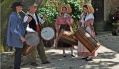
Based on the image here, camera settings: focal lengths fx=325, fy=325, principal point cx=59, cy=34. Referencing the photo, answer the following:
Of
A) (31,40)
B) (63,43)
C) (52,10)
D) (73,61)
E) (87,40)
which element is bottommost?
(73,61)

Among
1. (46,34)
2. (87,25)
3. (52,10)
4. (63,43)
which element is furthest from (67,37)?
(52,10)

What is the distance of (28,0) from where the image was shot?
29.7 feet

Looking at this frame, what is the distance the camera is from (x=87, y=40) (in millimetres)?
8586

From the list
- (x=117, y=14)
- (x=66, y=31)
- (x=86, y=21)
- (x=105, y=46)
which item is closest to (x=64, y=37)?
(x=66, y=31)

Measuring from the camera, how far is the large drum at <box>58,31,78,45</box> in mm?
9016

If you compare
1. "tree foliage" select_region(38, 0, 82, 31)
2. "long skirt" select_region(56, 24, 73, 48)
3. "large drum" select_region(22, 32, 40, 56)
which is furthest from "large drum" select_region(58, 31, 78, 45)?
"tree foliage" select_region(38, 0, 82, 31)

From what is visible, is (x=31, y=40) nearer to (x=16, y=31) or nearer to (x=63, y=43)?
(x=16, y=31)

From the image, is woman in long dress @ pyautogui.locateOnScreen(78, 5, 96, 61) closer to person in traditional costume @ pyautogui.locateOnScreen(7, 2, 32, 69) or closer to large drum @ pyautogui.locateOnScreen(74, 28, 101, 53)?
large drum @ pyautogui.locateOnScreen(74, 28, 101, 53)

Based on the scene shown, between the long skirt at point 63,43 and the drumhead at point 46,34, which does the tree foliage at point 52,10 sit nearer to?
the long skirt at point 63,43

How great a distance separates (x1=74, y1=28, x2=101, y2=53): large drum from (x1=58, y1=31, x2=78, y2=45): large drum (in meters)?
0.39

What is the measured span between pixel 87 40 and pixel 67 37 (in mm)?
712

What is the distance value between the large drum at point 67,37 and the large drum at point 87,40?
39 cm

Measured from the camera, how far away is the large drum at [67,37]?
29.6 feet

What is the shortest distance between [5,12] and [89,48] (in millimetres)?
2710
